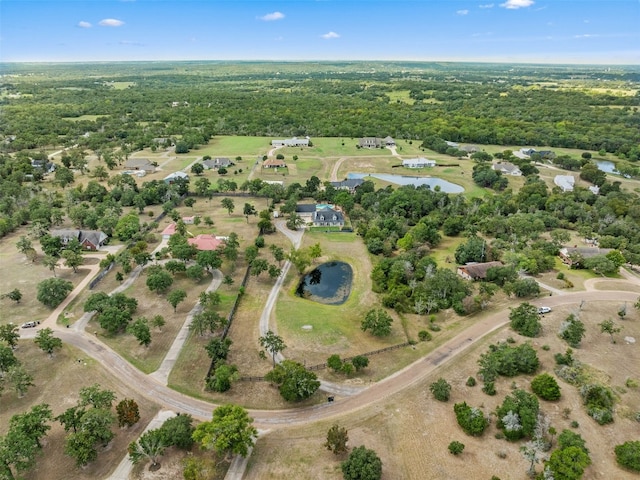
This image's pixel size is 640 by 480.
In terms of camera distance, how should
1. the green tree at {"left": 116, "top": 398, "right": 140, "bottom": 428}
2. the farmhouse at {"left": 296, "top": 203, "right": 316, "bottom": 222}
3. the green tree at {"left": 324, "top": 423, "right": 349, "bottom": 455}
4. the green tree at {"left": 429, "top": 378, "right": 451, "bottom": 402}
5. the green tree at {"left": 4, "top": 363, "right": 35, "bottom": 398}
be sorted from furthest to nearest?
1. the farmhouse at {"left": 296, "top": 203, "right": 316, "bottom": 222}
2. the green tree at {"left": 429, "top": 378, "right": 451, "bottom": 402}
3. the green tree at {"left": 4, "top": 363, "right": 35, "bottom": 398}
4. the green tree at {"left": 116, "top": 398, "right": 140, "bottom": 428}
5. the green tree at {"left": 324, "top": 423, "right": 349, "bottom": 455}

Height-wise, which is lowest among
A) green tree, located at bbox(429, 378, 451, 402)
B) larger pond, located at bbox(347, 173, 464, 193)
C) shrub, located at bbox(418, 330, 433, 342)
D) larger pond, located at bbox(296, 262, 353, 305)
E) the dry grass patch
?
larger pond, located at bbox(296, 262, 353, 305)

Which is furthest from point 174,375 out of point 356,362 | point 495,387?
point 495,387

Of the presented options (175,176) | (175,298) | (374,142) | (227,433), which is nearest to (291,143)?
(374,142)

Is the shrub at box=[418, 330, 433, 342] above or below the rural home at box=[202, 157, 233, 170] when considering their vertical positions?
below

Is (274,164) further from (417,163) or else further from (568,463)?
(568,463)

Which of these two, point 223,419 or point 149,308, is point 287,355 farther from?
point 149,308

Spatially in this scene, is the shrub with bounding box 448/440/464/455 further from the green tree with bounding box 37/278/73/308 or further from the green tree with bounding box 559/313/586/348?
the green tree with bounding box 37/278/73/308

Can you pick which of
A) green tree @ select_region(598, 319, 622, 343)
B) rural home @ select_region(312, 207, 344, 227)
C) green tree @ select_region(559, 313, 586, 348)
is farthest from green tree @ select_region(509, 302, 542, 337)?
rural home @ select_region(312, 207, 344, 227)
